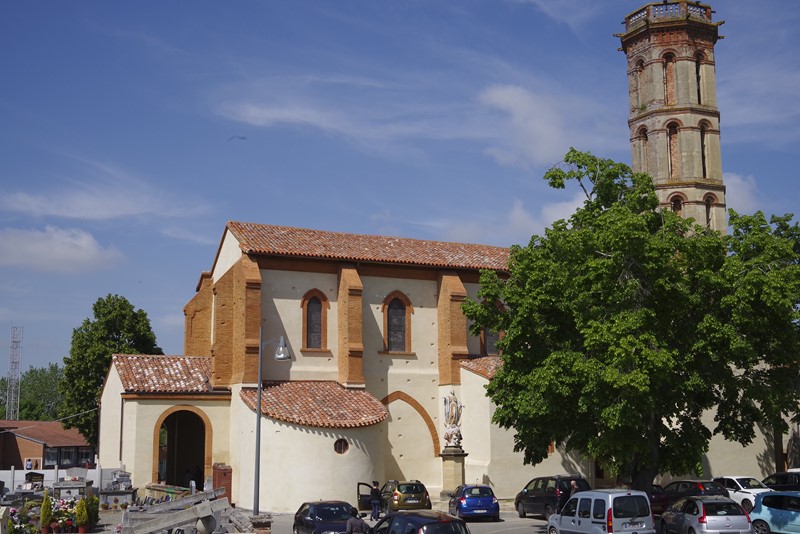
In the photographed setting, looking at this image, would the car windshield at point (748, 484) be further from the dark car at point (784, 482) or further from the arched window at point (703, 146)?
the arched window at point (703, 146)

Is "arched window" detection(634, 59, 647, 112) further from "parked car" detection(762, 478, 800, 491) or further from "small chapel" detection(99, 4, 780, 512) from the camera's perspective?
"parked car" detection(762, 478, 800, 491)

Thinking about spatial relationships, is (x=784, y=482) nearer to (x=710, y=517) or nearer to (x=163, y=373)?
(x=710, y=517)

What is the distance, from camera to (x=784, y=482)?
32.3 meters

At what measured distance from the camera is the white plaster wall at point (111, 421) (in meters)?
37.8

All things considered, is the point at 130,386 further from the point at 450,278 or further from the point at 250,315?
the point at 450,278

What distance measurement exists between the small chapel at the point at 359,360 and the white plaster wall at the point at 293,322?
0.05 meters

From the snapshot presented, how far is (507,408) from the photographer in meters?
26.0

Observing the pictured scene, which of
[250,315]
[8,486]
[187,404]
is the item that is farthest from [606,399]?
[8,486]

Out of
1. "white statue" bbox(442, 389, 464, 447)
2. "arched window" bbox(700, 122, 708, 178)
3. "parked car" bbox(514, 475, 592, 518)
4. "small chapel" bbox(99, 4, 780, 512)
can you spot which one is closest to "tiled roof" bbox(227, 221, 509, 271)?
"small chapel" bbox(99, 4, 780, 512)

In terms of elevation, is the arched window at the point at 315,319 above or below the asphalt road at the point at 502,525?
above

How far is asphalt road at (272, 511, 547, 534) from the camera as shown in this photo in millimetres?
26578

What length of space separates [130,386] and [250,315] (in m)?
5.92

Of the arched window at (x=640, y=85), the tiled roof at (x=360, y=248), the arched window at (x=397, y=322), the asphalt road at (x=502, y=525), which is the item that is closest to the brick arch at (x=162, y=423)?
the asphalt road at (x=502, y=525)

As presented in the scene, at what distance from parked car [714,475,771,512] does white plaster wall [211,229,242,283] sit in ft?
72.5
